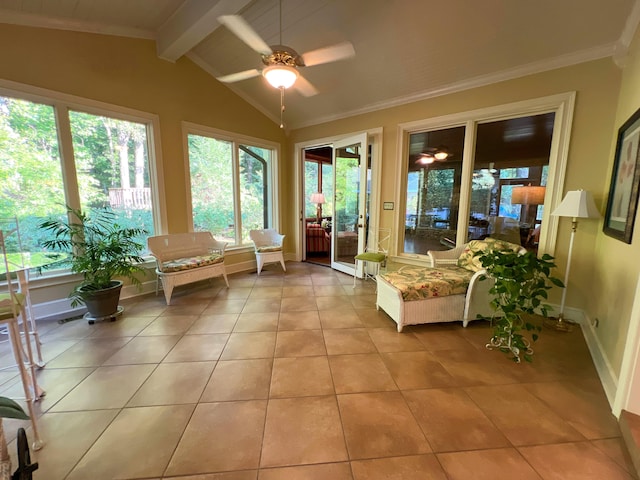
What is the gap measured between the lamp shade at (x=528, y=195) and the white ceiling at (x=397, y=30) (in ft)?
4.09

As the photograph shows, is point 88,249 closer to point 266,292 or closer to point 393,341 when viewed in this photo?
point 266,292

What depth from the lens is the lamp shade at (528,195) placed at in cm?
308

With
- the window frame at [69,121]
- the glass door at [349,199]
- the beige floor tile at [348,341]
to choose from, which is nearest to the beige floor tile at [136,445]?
the beige floor tile at [348,341]

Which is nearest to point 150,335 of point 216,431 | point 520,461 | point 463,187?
point 216,431

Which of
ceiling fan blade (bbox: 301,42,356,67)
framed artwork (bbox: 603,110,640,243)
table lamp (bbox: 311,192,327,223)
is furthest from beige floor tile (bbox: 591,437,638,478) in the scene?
table lamp (bbox: 311,192,327,223)

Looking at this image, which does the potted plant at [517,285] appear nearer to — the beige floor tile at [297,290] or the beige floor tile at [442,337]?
the beige floor tile at [442,337]

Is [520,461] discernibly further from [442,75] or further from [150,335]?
[442,75]

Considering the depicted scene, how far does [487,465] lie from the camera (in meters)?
1.33

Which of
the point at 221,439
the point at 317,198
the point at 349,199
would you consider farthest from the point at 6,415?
the point at 317,198

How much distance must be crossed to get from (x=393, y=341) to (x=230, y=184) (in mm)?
3645

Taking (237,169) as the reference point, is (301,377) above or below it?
below

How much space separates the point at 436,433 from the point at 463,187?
2956 millimetres

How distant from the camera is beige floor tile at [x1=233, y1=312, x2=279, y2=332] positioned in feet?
8.89

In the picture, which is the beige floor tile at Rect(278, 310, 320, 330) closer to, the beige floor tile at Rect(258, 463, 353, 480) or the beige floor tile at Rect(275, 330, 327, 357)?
the beige floor tile at Rect(275, 330, 327, 357)
